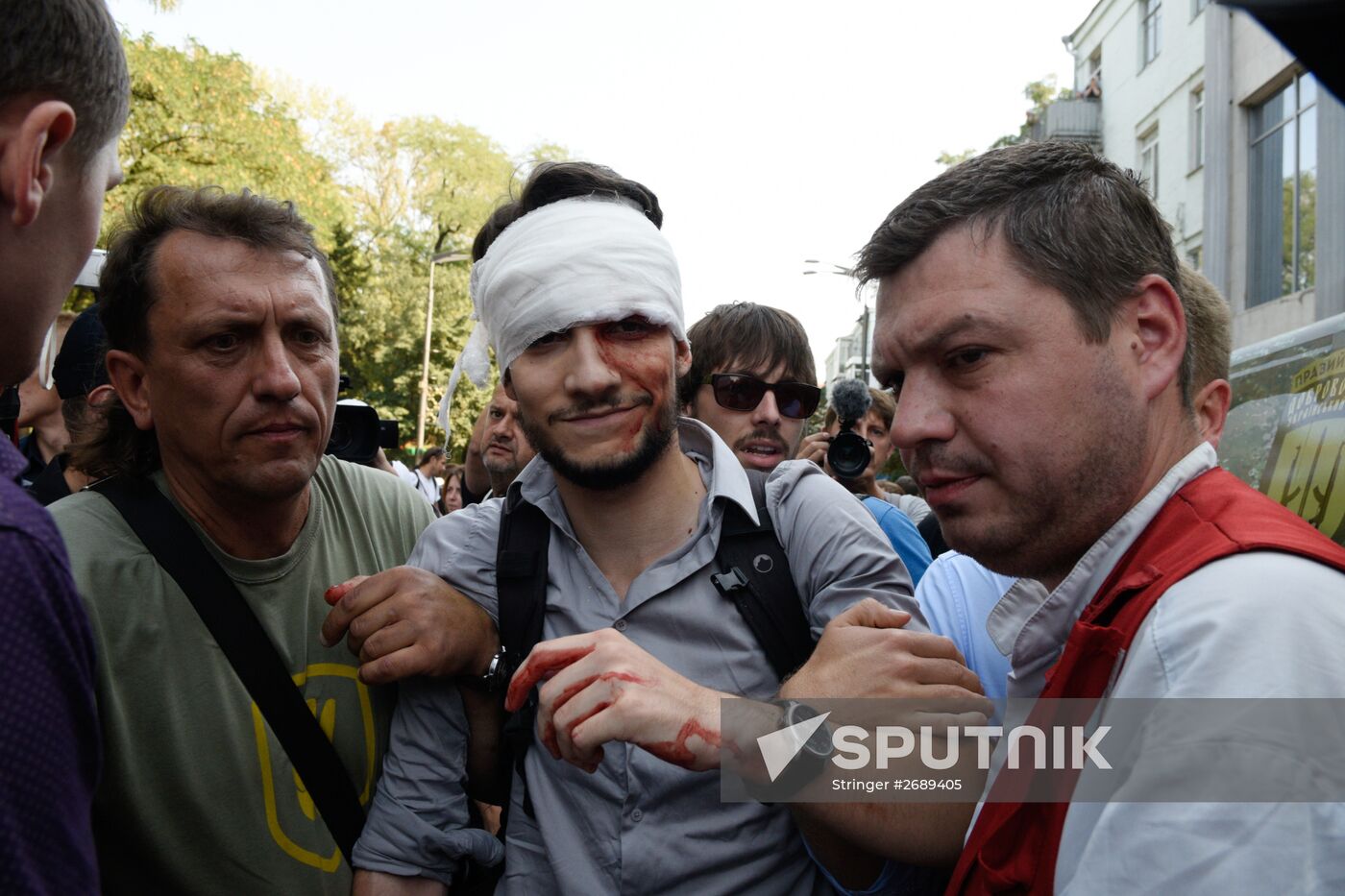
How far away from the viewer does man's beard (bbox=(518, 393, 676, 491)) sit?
2.22 meters

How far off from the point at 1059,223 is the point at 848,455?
2835 mm

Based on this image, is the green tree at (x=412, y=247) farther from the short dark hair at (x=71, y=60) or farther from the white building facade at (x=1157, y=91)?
the short dark hair at (x=71, y=60)

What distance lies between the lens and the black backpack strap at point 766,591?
2061 mm

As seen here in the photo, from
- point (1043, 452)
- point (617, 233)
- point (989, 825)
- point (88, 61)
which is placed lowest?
point (989, 825)

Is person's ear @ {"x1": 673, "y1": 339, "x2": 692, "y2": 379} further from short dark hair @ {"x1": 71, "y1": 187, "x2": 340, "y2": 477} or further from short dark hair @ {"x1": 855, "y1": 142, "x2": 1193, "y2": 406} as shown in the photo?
short dark hair @ {"x1": 71, "y1": 187, "x2": 340, "y2": 477}

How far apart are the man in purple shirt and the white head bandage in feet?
3.09

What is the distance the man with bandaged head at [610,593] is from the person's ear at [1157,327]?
61 centimetres

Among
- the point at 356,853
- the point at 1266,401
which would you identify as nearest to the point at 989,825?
the point at 356,853

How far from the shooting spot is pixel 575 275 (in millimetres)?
2320

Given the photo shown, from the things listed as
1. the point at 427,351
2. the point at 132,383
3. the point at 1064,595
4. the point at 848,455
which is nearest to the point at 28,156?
the point at 132,383

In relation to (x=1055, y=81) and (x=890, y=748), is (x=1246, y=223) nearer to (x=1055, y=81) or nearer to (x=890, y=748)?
(x=1055, y=81)

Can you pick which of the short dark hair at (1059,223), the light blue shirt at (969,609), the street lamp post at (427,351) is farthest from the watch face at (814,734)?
the street lamp post at (427,351)

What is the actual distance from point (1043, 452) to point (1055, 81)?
30.2 metres

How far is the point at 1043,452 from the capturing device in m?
1.65
